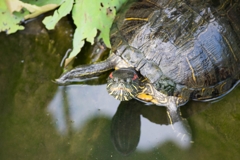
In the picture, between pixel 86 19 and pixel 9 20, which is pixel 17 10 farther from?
pixel 86 19

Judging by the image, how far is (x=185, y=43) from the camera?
288 centimetres

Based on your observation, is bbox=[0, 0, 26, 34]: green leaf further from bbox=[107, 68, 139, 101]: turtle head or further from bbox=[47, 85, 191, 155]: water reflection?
bbox=[107, 68, 139, 101]: turtle head

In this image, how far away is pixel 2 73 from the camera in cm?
338

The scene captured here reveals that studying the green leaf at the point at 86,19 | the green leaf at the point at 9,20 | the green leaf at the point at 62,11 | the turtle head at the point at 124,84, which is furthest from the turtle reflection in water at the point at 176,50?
the green leaf at the point at 9,20

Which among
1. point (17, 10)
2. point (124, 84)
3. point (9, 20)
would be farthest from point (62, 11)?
point (124, 84)

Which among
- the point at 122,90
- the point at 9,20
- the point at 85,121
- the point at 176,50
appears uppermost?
the point at 9,20

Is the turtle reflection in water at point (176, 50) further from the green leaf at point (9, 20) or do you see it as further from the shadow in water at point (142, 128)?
the green leaf at point (9, 20)

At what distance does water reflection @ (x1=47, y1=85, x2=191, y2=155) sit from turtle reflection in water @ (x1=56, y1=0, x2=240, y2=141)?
215 mm

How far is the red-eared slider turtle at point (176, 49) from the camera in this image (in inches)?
113

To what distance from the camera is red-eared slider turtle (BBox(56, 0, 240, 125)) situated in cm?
288

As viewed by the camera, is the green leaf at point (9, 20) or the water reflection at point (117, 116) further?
the green leaf at point (9, 20)

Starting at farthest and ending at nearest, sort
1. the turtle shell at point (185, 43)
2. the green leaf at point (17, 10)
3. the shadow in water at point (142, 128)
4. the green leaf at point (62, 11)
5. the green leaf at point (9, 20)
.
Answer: the green leaf at point (9, 20) < the green leaf at point (17, 10) < the shadow in water at point (142, 128) < the green leaf at point (62, 11) < the turtle shell at point (185, 43)

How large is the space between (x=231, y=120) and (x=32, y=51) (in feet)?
8.17

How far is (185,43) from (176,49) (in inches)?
4.3
